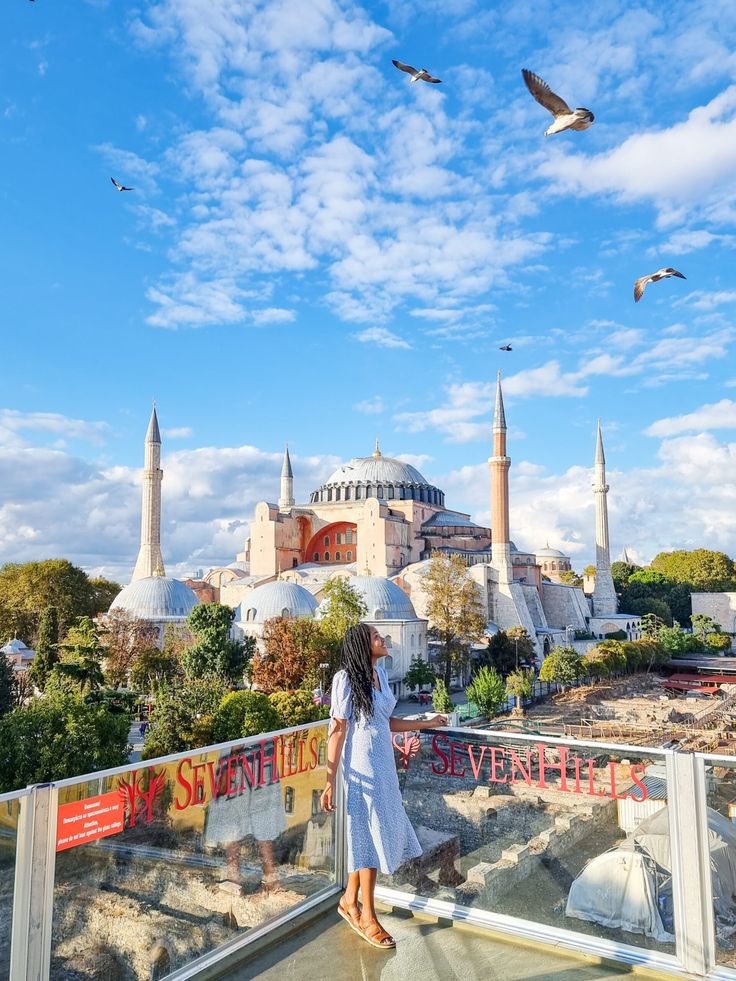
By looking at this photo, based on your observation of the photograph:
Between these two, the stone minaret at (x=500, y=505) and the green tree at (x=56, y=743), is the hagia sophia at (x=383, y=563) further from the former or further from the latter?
the green tree at (x=56, y=743)

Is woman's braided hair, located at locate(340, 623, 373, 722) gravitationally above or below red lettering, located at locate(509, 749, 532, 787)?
above

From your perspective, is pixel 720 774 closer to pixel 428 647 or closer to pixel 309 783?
pixel 309 783

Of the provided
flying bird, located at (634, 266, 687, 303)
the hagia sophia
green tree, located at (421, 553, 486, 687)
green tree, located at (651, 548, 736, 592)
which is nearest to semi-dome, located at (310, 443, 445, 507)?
the hagia sophia

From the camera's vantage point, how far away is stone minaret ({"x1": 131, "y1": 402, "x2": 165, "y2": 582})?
98.3 feet

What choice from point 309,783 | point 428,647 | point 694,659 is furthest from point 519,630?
point 309,783

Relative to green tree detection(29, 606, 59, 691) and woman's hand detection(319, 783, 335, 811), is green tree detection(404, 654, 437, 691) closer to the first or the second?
green tree detection(29, 606, 59, 691)

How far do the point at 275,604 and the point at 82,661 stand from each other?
30.1 feet

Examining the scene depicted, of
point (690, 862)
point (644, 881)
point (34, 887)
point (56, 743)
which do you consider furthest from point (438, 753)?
point (56, 743)

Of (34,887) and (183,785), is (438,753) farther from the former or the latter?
(34,887)

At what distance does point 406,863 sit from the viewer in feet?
9.23

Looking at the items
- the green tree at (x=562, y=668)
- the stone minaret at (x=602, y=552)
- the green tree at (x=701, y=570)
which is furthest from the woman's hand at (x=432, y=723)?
the green tree at (x=701, y=570)

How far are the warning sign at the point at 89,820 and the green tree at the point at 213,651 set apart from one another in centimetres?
1770

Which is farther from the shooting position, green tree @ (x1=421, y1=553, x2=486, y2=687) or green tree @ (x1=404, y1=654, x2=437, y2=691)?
green tree @ (x1=421, y1=553, x2=486, y2=687)

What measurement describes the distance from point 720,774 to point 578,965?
2.63 feet
